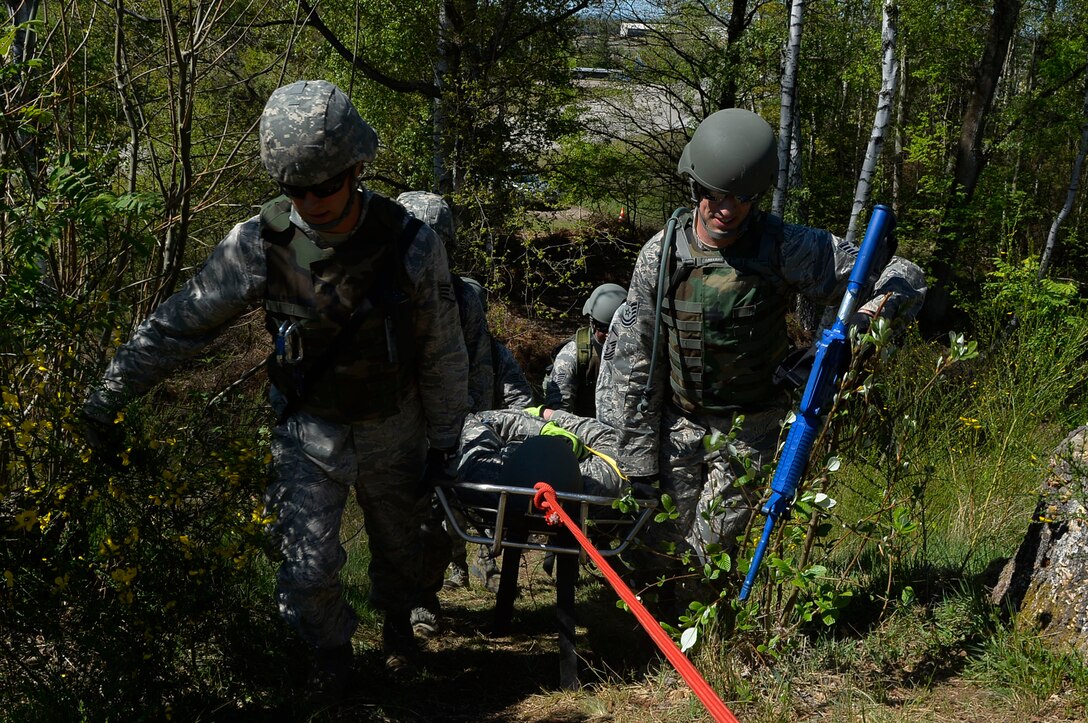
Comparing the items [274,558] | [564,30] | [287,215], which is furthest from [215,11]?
[564,30]

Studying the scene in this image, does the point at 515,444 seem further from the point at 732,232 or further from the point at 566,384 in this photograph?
the point at 566,384

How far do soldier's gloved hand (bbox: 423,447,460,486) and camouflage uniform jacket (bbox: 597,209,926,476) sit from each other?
28.0 inches

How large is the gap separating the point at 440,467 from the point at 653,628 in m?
1.72

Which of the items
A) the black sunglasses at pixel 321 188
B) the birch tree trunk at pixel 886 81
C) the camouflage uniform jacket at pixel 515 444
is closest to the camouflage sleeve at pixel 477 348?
the camouflage uniform jacket at pixel 515 444

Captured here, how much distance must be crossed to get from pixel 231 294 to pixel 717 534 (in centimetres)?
196

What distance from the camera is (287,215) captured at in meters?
3.33

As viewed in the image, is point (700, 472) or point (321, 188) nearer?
point (321, 188)

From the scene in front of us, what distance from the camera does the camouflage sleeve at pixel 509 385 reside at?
583 cm

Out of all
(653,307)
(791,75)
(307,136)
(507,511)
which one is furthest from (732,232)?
(791,75)

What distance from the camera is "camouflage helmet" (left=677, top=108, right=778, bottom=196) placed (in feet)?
11.6

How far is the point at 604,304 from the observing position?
582 cm

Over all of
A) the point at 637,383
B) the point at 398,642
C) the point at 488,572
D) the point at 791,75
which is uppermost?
the point at 791,75

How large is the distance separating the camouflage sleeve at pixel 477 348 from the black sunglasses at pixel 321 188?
5.45 feet

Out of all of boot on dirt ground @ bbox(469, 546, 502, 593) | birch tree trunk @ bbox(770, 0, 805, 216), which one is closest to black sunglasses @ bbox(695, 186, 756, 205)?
boot on dirt ground @ bbox(469, 546, 502, 593)
